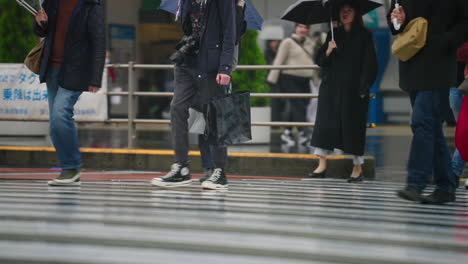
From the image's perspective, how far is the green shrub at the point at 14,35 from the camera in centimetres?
1326

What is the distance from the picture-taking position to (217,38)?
682 cm

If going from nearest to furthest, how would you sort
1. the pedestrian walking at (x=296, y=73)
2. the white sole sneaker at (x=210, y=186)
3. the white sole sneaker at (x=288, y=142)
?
1. the white sole sneaker at (x=210, y=186)
2. the white sole sneaker at (x=288, y=142)
3. the pedestrian walking at (x=296, y=73)

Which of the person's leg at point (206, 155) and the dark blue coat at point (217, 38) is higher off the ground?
the dark blue coat at point (217, 38)

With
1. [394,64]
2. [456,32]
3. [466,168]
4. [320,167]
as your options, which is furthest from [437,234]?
[394,64]

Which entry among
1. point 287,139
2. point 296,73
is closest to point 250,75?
point 296,73

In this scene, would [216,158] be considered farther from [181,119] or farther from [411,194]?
[411,194]

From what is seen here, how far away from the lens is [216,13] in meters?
6.82

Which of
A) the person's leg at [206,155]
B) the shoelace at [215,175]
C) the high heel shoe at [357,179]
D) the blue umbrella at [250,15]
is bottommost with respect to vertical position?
the high heel shoe at [357,179]

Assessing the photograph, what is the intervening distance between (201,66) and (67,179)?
1420 millimetres

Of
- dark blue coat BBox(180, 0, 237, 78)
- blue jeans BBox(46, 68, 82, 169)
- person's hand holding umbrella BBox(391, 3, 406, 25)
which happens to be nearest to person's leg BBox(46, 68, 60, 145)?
blue jeans BBox(46, 68, 82, 169)

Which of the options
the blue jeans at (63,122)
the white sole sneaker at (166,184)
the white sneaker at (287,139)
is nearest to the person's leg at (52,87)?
the blue jeans at (63,122)

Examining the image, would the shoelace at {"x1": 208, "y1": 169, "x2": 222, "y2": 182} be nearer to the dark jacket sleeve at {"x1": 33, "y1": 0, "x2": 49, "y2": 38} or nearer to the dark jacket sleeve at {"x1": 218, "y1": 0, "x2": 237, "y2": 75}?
the dark jacket sleeve at {"x1": 218, "y1": 0, "x2": 237, "y2": 75}

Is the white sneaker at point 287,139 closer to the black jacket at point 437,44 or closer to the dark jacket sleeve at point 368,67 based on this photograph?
the dark jacket sleeve at point 368,67

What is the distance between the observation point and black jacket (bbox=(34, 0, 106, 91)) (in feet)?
22.5
